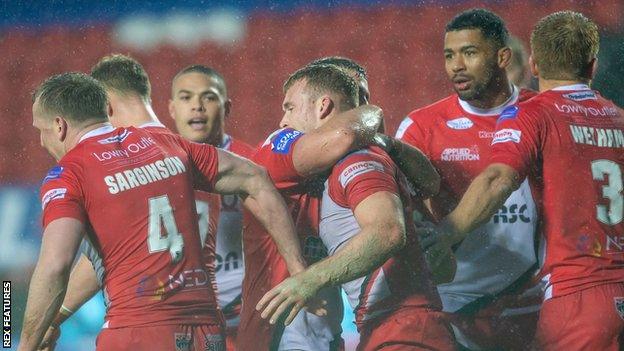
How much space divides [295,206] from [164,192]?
1.24 ft

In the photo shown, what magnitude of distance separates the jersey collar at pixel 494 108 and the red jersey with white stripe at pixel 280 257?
2.00ft

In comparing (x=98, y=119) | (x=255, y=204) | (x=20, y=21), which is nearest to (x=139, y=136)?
(x=98, y=119)

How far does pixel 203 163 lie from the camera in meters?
2.24

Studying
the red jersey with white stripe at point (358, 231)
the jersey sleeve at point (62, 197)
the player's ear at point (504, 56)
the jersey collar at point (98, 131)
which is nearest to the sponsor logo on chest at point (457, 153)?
the player's ear at point (504, 56)

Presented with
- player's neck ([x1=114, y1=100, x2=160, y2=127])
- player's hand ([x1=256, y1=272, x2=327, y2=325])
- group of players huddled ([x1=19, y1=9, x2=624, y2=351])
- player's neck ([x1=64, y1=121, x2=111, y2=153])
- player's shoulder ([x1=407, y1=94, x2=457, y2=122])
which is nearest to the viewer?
player's hand ([x1=256, y1=272, x2=327, y2=325])

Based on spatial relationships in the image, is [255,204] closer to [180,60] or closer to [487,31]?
[487,31]

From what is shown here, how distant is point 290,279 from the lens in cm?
199

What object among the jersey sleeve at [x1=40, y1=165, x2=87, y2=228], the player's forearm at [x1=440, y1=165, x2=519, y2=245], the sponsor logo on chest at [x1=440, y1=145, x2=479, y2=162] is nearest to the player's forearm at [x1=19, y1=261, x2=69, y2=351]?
the jersey sleeve at [x1=40, y1=165, x2=87, y2=228]

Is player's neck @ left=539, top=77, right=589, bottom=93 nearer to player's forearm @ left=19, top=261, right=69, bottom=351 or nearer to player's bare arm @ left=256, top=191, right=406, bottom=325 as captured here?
player's bare arm @ left=256, top=191, right=406, bottom=325

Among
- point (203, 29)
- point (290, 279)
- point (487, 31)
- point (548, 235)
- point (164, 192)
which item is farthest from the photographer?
point (203, 29)

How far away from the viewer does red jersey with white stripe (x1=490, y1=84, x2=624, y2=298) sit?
2.24 meters

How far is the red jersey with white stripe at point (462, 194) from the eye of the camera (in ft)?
8.60

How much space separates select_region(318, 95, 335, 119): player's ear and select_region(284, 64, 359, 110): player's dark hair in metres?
0.02

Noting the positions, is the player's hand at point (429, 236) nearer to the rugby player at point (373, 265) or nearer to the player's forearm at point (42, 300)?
the rugby player at point (373, 265)
